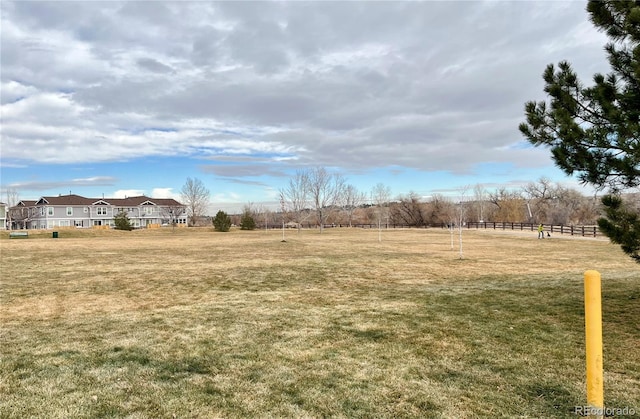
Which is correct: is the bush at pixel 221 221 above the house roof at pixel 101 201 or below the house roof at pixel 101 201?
below

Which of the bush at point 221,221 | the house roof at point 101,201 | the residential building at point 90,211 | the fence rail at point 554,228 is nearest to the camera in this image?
the fence rail at point 554,228

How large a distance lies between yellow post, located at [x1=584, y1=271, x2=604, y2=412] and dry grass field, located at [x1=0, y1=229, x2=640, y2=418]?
102cm

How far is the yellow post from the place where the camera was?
2293 millimetres

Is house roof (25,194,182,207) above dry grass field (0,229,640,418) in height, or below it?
above

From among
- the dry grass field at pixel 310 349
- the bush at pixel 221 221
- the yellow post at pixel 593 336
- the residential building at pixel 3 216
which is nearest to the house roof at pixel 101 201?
the residential building at pixel 3 216

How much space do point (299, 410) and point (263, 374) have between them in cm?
96

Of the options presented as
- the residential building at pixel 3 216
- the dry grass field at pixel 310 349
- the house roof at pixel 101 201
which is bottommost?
the dry grass field at pixel 310 349

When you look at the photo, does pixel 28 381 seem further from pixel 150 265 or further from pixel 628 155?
pixel 150 265

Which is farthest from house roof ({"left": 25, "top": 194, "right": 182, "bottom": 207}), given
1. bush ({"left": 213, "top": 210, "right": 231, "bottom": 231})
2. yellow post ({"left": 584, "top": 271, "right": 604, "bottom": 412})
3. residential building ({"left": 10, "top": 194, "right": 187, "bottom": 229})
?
yellow post ({"left": 584, "top": 271, "right": 604, "bottom": 412})

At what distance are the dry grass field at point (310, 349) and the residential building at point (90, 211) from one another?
209 feet

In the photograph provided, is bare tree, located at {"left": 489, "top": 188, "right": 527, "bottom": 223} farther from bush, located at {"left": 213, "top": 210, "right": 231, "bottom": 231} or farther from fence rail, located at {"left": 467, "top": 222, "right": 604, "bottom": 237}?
bush, located at {"left": 213, "top": 210, "right": 231, "bottom": 231}

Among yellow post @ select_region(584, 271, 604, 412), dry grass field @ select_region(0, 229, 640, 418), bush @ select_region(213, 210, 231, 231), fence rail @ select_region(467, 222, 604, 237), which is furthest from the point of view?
bush @ select_region(213, 210, 231, 231)

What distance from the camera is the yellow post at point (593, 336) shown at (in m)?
2.29

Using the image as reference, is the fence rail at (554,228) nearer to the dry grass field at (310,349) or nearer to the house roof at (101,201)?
the dry grass field at (310,349)
